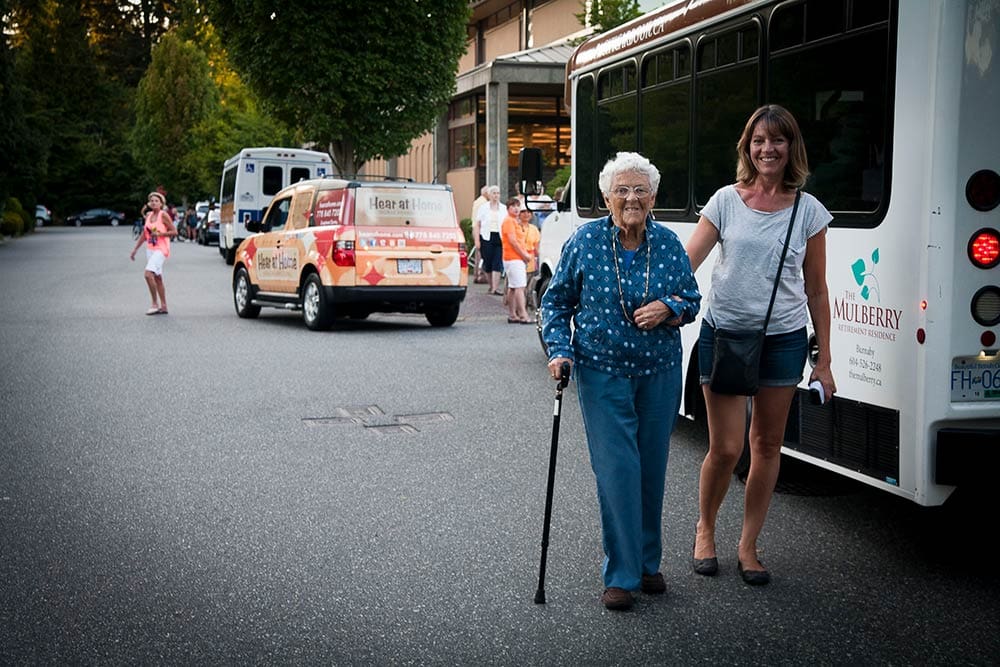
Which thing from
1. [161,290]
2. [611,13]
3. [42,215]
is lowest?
[161,290]

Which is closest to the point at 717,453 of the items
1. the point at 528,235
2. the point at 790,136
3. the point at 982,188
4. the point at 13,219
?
the point at 790,136

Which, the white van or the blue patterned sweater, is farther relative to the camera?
the white van

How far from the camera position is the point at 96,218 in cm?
9569

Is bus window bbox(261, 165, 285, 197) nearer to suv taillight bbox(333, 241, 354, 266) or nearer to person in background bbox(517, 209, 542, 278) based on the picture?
person in background bbox(517, 209, 542, 278)

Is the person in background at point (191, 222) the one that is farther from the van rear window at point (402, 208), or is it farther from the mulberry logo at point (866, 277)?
the mulberry logo at point (866, 277)

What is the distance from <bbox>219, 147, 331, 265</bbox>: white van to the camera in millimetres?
33844

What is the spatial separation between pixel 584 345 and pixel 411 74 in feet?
88.9

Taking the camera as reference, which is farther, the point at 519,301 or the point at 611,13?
the point at 611,13

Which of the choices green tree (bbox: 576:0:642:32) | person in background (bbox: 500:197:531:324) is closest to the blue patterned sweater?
person in background (bbox: 500:197:531:324)

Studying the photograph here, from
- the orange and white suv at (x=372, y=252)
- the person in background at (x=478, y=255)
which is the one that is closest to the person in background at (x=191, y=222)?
the person in background at (x=478, y=255)

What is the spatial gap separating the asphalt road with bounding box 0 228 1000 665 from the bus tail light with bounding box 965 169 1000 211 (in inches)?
61.1

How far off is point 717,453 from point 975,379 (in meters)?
1.07

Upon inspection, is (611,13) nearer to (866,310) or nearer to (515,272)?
(515,272)

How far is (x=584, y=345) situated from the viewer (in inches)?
192
